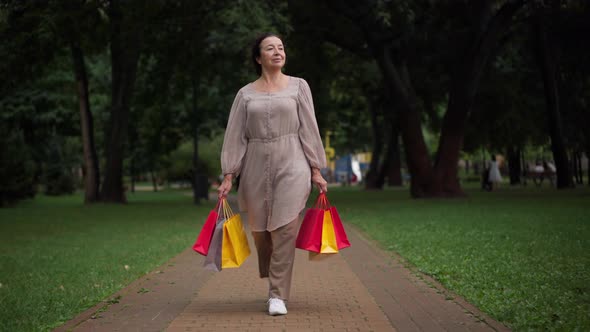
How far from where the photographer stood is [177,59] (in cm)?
2897

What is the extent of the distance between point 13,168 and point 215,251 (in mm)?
25331

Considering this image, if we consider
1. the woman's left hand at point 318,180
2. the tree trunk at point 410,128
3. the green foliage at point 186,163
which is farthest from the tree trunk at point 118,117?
the woman's left hand at point 318,180

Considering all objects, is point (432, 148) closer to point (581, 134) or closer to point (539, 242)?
point (581, 134)

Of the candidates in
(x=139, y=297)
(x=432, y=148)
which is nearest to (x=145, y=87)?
(x=139, y=297)

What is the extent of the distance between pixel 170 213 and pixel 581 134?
20.7 m

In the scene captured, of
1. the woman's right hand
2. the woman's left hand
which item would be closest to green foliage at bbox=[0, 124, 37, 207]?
the woman's right hand

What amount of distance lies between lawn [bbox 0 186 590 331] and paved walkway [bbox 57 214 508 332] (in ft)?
0.87

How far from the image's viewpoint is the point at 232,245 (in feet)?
21.6

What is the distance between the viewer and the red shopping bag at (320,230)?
666cm

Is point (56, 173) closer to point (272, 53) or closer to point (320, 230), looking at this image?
point (272, 53)

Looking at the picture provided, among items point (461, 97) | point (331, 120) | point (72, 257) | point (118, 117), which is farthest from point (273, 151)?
point (331, 120)

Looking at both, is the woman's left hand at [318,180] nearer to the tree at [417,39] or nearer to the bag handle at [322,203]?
the bag handle at [322,203]

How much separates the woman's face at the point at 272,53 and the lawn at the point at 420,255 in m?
2.60

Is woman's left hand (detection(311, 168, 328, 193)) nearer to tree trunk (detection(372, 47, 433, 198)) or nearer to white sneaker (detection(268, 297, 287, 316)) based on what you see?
white sneaker (detection(268, 297, 287, 316))
